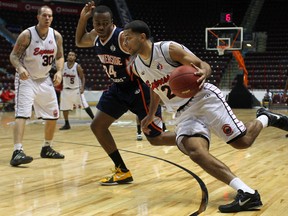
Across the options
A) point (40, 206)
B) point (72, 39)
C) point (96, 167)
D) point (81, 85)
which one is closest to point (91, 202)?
point (40, 206)

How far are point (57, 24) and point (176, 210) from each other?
2102cm

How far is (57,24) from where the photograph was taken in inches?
906

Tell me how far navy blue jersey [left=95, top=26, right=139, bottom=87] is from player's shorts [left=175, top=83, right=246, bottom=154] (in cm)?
88

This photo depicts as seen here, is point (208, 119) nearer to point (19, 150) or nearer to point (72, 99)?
point (19, 150)

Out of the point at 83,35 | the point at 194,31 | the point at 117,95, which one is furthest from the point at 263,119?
the point at 194,31

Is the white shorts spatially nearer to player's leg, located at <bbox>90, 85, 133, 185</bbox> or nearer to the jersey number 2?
the jersey number 2

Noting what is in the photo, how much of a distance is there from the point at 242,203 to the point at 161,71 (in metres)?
1.12

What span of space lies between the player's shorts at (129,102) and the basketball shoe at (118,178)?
16.0 inches

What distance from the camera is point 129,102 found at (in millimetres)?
4113

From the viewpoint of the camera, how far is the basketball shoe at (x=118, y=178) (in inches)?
159

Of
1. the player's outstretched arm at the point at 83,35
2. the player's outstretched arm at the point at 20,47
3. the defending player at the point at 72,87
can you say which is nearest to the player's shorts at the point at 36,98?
the player's outstretched arm at the point at 20,47

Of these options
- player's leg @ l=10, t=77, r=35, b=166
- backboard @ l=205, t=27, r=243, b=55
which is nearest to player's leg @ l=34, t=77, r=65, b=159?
player's leg @ l=10, t=77, r=35, b=166

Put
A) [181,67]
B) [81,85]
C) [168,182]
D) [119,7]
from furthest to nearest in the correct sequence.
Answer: [119,7], [81,85], [168,182], [181,67]

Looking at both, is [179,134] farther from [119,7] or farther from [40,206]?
[119,7]
